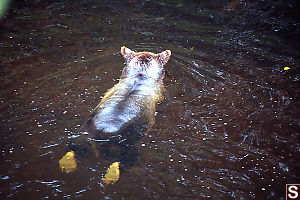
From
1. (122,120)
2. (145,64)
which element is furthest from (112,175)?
(145,64)

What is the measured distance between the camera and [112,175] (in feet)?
14.1

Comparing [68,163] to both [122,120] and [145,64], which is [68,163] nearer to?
[122,120]

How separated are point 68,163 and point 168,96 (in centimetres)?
278

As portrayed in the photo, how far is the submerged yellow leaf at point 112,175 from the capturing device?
425 centimetres

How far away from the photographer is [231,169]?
470 cm

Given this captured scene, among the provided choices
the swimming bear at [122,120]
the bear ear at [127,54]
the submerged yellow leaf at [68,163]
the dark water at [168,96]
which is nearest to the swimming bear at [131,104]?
the swimming bear at [122,120]

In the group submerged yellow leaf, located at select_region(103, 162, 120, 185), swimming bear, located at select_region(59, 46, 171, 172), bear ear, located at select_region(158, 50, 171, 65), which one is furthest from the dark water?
bear ear, located at select_region(158, 50, 171, 65)

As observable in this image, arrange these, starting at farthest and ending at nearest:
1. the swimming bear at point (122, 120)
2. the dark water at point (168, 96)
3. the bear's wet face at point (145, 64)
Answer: the bear's wet face at point (145, 64), the swimming bear at point (122, 120), the dark water at point (168, 96)

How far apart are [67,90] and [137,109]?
1.89 meters

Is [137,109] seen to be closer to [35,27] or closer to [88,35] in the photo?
[88,35]

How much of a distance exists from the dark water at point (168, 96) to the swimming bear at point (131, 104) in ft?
0.88

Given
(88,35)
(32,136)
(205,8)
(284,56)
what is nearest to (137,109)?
(32,136)

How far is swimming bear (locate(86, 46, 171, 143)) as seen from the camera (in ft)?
15.7

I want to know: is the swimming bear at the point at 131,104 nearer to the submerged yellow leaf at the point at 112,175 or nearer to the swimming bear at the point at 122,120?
Answer: the swimming bear at the point at 122,120
